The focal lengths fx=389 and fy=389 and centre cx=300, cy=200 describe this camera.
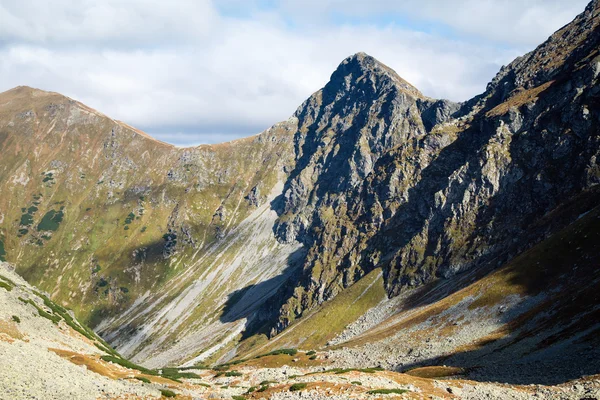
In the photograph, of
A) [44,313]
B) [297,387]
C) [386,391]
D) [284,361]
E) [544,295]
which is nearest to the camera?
[386,391]

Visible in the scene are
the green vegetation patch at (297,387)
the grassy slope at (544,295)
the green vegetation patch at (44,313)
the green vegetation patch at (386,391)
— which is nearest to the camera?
the green vegetation patch at (386,391)

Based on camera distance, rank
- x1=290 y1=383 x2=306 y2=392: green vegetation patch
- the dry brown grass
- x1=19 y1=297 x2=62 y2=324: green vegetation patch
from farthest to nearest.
→ the dry brown grass, x1=19 y1=297 x2=62 y2=324: green vegetation patch, x1=290 y1=383 x2=306 y2=392: green vegetation patch

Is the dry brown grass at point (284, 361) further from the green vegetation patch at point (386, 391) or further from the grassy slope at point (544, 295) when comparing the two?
the green vegetation patch at point (386, 391)

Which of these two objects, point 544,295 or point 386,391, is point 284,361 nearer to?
point 544,295

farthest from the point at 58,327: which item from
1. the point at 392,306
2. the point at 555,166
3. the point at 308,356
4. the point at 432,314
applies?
the point at 555,166

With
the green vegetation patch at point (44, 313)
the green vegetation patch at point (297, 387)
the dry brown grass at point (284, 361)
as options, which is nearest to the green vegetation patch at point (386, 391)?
the green vegetation patch at point (297, 387)

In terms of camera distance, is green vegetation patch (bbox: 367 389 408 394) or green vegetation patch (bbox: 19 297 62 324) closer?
green vegetation patch (bbox: 367 389 408 394)

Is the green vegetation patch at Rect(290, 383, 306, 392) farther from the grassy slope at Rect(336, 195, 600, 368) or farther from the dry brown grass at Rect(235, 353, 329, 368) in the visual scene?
the dry brown grass at Rect(235, 353, 329, 368)

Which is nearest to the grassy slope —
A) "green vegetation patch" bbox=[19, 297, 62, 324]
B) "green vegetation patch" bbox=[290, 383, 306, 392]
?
"green vegetation patch" bbox=[290, 383, 306, 392]

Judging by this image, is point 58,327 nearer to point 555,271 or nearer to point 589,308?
Answer: point 589,308

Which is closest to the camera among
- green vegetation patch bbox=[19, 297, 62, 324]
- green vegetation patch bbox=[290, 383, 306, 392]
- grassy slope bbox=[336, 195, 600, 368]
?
green vegetation patch bbox=[290, 383, 306, 392]

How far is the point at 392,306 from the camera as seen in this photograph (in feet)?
608

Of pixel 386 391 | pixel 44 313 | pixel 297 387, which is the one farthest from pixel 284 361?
pixel 386 391

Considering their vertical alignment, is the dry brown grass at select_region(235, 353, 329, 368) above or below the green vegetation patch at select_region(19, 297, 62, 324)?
below
